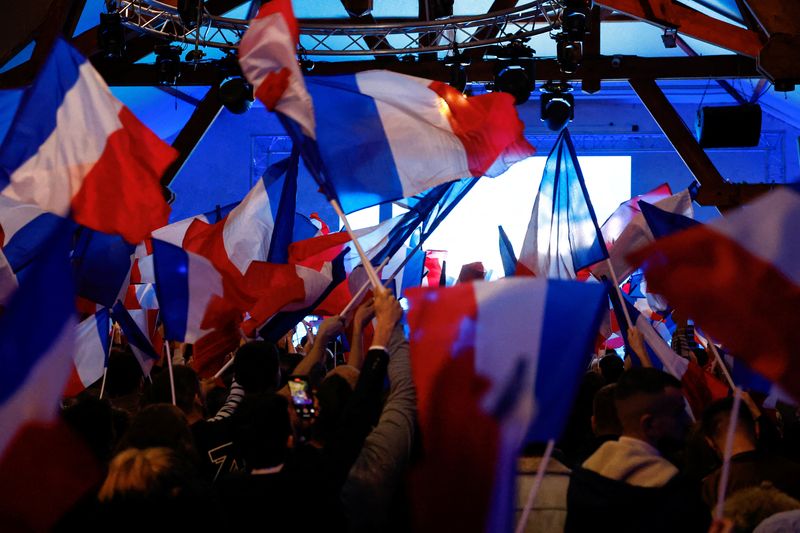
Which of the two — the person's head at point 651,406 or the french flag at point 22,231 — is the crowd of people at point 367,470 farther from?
the french flag at point 22,231

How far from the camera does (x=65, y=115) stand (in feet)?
12.8

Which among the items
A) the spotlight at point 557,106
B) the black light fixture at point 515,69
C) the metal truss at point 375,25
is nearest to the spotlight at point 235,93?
the metal truss at point 375,25

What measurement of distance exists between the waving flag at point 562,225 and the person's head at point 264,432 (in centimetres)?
280

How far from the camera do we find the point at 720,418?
10.7ft

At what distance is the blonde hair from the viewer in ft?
7.84

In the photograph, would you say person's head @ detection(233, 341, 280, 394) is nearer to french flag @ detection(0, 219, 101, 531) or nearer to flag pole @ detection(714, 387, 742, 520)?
french flag @ detection(0, 219, 101, 531)

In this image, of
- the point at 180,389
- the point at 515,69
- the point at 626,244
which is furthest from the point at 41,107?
the point at 515,69

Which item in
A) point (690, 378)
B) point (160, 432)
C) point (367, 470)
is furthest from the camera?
point (690, 378)

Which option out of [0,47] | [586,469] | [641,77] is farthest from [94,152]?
[641,77]

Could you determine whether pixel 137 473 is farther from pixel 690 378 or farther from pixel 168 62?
pixel 168 62

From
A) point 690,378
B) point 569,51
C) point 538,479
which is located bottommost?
point 690,378

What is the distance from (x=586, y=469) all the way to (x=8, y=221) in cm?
370

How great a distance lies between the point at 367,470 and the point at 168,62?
8.77 meters

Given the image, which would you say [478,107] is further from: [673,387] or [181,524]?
[181,524]
